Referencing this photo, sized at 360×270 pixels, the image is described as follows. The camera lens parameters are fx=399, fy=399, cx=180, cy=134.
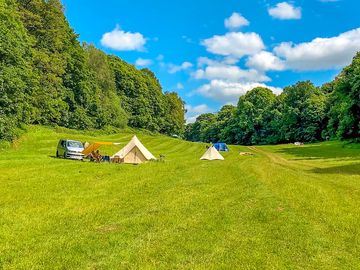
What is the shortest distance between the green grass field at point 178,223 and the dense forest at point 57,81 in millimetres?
23887

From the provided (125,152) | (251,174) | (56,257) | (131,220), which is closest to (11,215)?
(131,220)

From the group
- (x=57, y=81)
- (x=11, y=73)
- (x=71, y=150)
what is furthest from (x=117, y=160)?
(x=57, y=81)

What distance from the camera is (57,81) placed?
64.0 meters

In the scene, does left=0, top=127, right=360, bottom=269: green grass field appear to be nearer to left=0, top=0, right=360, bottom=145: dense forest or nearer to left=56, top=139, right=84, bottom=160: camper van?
left=56, top=139, right=84, bottom=160: camper van

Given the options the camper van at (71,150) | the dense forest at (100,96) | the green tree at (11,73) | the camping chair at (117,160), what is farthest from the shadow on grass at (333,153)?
the green tree at (11,73)

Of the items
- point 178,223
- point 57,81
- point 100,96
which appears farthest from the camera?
point 100,96

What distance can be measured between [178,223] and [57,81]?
184 feet

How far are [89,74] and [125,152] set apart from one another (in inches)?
1745

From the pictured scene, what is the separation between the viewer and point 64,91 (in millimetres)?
68250

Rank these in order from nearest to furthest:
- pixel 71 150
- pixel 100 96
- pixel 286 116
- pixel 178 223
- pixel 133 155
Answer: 1. pixel 178 223
2. pixel 133 155
3. pixel 71 150
4. pixel 100 96
5. pixel 286 116

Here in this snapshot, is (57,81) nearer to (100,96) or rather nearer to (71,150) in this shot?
(100,96)

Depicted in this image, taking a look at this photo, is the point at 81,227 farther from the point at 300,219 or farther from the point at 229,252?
the point at 300,219

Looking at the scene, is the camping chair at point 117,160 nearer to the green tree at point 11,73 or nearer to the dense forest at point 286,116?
the green tree at point 11,73

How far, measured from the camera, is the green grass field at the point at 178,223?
9.35 meters
